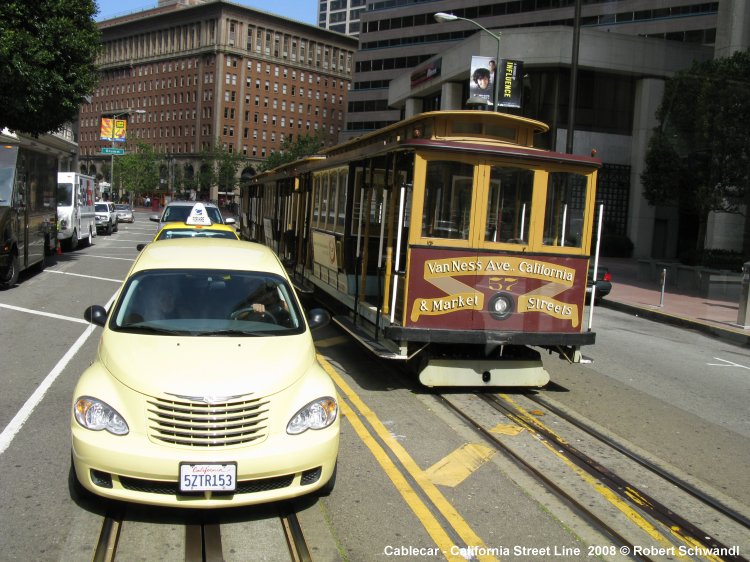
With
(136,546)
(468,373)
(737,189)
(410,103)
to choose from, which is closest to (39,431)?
(136,546)

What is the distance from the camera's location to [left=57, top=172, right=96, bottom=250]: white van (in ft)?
86.9

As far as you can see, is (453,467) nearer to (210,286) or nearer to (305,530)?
(305,530)

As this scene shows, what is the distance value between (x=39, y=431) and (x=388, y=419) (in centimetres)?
303

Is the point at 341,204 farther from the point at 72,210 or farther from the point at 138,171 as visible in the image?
the point at 138,171

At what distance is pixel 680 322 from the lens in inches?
635

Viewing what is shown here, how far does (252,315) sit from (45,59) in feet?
52.3

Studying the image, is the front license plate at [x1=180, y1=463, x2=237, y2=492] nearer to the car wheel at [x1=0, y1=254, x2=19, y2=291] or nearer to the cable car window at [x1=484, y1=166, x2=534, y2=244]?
the cable car window at [x1=484, y1=166, x2=534, y2=244]

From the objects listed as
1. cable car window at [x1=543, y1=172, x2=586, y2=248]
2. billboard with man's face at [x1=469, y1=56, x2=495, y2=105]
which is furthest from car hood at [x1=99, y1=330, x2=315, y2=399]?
billboard with man's face at [x1=469, y1=56, x2=495, y2=105]

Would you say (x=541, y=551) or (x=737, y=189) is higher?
(x=737, y=189)

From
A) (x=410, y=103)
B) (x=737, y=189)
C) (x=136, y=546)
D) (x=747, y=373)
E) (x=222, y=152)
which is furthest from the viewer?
(x=222, y=152)

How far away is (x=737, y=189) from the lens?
81.6 feet

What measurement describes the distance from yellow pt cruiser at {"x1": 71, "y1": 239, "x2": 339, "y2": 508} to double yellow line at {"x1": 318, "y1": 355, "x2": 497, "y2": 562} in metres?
0.62

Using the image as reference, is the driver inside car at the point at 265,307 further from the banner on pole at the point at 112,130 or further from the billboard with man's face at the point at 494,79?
the banner on pole at the point at 112,130

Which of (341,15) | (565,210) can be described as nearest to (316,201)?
(565,210)
